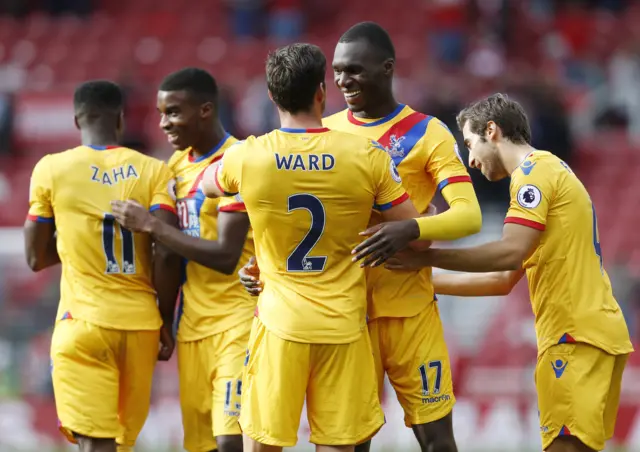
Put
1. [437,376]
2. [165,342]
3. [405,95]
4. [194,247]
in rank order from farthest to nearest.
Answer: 1. [405,95]
2. [165,342]
3. [194,247]
4. [437,376]

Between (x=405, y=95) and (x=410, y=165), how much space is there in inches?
396

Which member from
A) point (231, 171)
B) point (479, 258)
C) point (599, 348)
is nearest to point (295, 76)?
point (231, 171)

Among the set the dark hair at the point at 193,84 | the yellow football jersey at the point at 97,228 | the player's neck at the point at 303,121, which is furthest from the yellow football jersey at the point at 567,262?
the yellow football jersey at the point at 97,228

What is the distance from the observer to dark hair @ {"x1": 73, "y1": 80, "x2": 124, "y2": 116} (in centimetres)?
713

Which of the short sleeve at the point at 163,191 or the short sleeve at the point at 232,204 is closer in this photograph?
the short sleeve at the point at 232,204

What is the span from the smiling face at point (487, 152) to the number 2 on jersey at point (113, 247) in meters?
2.10

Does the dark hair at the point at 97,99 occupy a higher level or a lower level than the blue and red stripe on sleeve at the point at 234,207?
higher

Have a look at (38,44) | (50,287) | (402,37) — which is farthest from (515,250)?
(38,44)

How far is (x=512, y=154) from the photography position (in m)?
6.41

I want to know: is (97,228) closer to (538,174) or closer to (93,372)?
(93,372)

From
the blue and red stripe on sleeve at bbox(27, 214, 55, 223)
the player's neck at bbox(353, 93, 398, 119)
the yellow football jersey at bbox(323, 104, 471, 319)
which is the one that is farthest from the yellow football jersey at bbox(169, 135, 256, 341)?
the player's neck at bbox(353, 93, 398, 119)

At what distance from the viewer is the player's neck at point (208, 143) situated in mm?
7312

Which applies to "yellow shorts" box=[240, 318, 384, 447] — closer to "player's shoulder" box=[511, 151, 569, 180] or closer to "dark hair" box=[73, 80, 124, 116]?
"player's shoulder" box=[511, 151, 569, 180]

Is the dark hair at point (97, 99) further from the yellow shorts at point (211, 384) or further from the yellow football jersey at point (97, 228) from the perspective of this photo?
the yellow shorts at point (211, 384)
